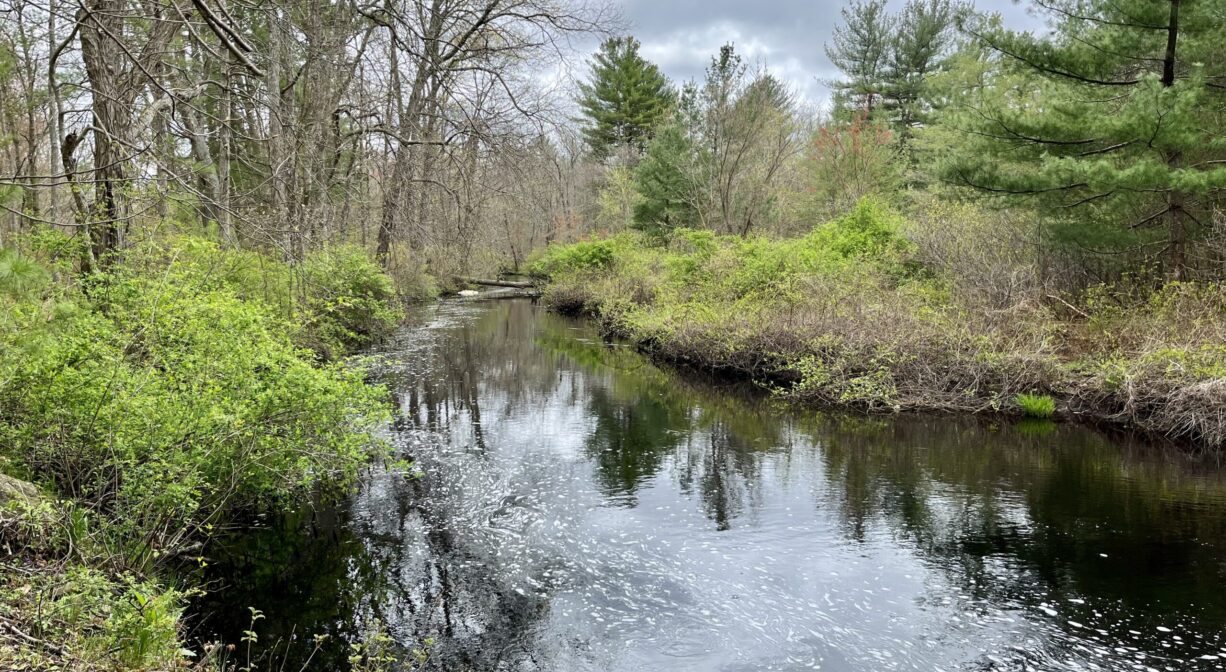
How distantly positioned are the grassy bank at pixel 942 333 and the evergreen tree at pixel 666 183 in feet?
34.5

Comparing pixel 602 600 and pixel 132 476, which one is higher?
pixel 132 476

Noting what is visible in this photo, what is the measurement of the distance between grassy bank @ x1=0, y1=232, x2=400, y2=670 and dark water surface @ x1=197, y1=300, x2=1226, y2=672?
0.85m

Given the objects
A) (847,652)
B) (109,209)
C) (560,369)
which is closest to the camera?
(847,652)

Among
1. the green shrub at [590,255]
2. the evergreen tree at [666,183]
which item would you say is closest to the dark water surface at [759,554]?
the green shrub at [590,255]

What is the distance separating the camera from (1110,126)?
395 inches

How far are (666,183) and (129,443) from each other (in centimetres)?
2506

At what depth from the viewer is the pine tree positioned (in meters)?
9.91

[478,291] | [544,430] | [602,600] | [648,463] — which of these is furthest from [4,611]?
[478,291]

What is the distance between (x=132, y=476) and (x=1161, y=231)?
560 inches

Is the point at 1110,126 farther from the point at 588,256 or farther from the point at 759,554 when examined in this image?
the point at 588,256

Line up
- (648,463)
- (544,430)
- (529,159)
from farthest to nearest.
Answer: (544,430)
(529,159)
(648,463)

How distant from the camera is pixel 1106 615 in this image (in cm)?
519

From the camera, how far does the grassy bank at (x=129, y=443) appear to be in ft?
12.1

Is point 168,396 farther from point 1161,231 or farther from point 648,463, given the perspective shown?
point 1161,231
